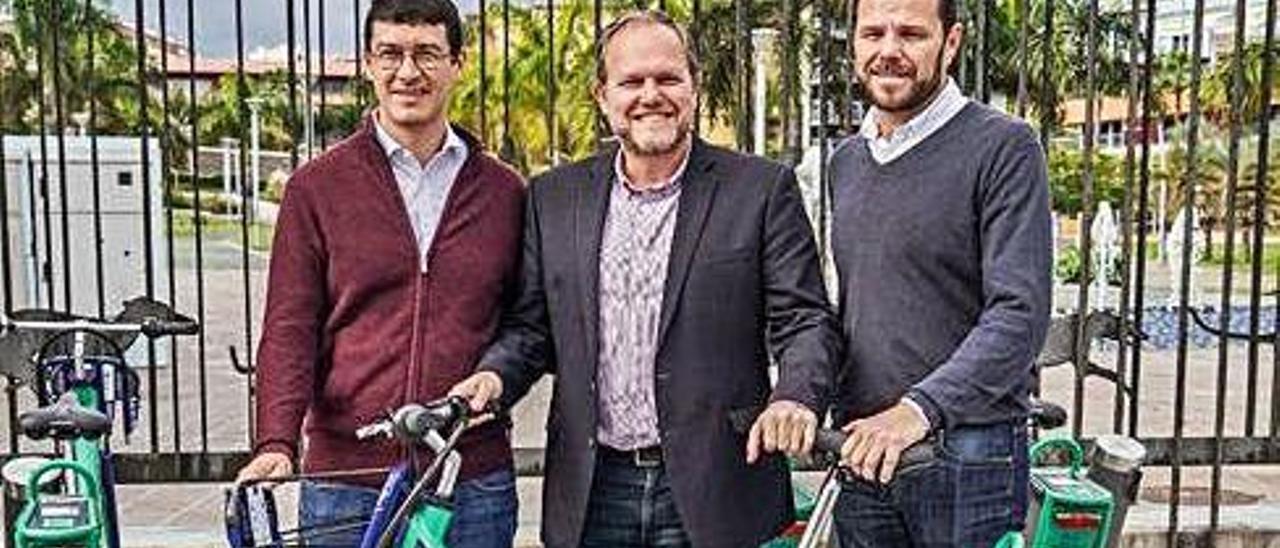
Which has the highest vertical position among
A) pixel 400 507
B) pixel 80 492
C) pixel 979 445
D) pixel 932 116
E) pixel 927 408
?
pixel 932 116

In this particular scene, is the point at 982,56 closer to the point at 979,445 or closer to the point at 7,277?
the point at 979,445

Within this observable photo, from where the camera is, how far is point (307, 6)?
14.3 ft

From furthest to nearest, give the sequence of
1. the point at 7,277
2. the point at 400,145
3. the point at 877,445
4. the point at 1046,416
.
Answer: the point at 7,277 < the point at 1046,416 < the point at 400,145 < the point at 877,445

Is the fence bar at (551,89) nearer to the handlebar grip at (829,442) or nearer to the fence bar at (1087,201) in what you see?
the fence bar at (1087,201)

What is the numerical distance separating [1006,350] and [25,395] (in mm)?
8333

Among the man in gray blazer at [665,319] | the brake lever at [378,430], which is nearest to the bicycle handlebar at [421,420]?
the brake lever at [378,430]

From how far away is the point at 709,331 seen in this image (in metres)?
2.76

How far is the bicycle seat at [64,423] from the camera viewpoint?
11.2 feet

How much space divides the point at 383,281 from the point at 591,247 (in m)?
0.43

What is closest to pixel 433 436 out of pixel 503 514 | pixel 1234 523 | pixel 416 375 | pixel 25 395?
pixel 416 375

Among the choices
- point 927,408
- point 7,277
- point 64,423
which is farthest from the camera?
point 7,277

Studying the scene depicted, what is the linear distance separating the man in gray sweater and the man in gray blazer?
0.39ft

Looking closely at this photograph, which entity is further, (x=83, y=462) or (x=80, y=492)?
(x=83, y=462)

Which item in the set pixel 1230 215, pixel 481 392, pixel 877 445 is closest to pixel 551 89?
pixel 481 392
